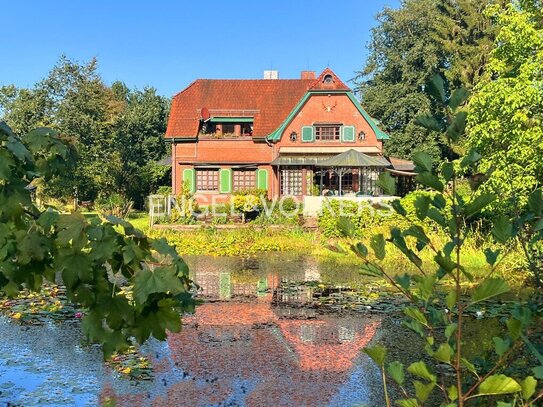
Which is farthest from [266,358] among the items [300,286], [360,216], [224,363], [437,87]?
[360,216]

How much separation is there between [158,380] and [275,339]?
2.10 m

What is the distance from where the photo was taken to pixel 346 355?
7.04 meters

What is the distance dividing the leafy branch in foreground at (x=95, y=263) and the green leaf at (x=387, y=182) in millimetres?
907

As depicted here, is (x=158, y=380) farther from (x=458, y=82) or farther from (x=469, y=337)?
(x=458, y=82)

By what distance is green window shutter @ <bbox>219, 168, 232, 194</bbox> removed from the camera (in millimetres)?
26734

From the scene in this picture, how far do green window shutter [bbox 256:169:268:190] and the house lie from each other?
0.05 m

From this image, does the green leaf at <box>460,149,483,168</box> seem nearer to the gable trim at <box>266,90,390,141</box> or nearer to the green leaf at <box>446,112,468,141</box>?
the green leaf at <box>446,112,468,141</box>

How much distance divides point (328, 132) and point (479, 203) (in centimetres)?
2493

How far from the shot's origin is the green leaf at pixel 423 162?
1808mm

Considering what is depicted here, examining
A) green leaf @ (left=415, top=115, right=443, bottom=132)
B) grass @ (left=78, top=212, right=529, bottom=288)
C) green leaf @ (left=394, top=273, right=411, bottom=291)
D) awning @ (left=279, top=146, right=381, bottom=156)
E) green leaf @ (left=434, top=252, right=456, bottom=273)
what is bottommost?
grass @ (left=78, top=212, right=529, bottom=288)

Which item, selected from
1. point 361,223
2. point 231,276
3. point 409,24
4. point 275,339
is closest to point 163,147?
point 409,24

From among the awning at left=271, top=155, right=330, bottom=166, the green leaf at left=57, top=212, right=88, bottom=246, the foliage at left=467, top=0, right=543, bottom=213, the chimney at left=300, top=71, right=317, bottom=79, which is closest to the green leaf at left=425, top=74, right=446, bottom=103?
the green leaf at left=57, top=212, right=88, bottom=246

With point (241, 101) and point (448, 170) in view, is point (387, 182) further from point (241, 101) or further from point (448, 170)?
point (241, 101)

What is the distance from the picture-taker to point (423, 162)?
1817 mm
